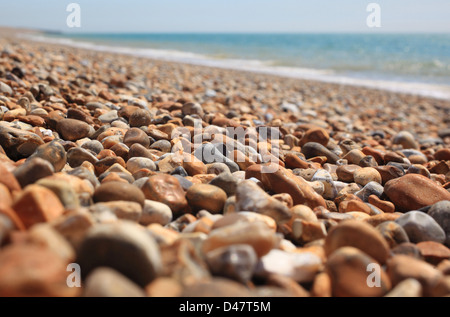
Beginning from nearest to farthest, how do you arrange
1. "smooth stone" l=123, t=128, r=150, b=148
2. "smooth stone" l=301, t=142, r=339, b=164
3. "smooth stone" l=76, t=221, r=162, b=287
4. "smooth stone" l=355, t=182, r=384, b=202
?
"smooth stone" l=76, t=221, r=162, b=287 → "smooth stone" l=355, t=182, r=384, b=202 → "smooth stone" l=123, t=128, r=150, b=148 → "smooth stone" l=301, t=142, r=339, b=164

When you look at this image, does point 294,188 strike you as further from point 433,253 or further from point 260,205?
point 433,253

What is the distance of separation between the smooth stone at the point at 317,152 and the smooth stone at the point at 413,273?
1652 millimetres

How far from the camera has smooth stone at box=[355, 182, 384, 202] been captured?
2156 millimetres

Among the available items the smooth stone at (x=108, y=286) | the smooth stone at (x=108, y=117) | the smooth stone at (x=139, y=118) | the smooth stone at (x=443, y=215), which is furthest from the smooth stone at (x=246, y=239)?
the smooth stone at (x=108, y=117)

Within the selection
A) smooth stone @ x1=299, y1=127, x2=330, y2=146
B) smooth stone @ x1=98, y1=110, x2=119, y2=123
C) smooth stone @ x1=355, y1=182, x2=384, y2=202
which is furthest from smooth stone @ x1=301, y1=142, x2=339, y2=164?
smooth stone @ x1=98, y1=110, x2=119, y2=123

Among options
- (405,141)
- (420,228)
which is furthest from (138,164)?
(405,141)

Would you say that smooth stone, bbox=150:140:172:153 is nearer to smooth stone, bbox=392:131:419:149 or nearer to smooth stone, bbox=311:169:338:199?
smooth stone, bbox=311:169:338:199

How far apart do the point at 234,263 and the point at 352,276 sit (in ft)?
1.24

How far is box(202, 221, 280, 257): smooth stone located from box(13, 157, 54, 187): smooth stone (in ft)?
2.45

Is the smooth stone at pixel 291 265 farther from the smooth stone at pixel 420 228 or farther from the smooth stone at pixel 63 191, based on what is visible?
the smooth stone at pixel 63 191

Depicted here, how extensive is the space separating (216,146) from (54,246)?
5.15 ft

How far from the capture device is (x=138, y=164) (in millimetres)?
2055
